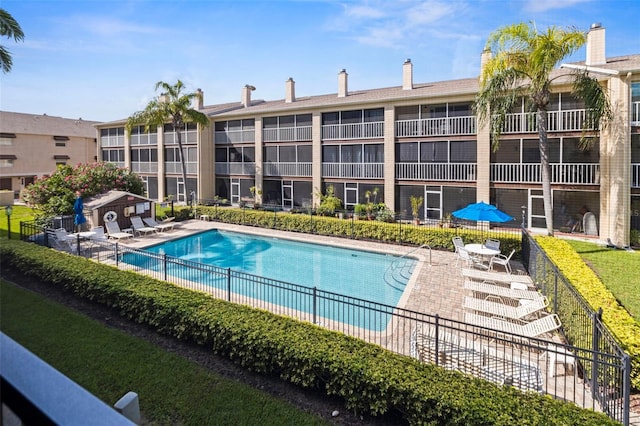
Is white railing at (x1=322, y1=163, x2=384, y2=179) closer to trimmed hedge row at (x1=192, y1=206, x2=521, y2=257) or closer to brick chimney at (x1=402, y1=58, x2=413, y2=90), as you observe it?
trimmed hedge row at (x1=192, y1=206, x2=521, y2=257)

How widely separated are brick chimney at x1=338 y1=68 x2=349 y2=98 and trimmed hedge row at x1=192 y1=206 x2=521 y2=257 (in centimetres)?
1094

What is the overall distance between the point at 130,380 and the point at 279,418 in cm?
283

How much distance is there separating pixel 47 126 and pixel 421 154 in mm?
42120

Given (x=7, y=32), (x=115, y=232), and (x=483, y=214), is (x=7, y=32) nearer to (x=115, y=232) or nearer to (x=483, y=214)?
(x=483, y=214)

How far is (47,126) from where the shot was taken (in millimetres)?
43125

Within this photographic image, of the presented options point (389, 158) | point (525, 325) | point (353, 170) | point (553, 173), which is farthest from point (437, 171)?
point (525, 325)

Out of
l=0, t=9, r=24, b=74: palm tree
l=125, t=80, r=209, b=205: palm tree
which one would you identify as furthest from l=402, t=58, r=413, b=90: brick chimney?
l=0, t=9, r=24, b=74: palm tree

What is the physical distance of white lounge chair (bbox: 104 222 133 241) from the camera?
20511 millimetres

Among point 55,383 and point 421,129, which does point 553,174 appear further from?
point 55,383

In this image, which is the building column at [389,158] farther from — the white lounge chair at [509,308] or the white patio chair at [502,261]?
the white lounge chair at [509,308]

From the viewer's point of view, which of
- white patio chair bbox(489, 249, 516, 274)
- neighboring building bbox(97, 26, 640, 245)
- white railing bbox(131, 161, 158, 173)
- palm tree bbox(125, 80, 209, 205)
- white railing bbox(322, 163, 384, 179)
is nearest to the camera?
white patio chair bbox(489, 249, 516, 274)

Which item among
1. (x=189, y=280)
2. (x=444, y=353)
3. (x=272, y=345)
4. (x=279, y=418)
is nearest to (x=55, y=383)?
(x=279, y=418)

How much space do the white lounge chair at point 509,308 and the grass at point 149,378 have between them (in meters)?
6.02

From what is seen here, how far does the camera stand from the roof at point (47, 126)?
126ft
